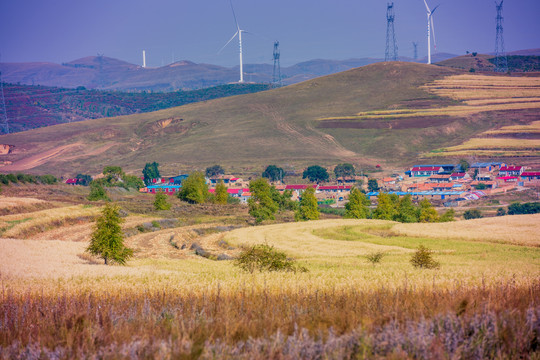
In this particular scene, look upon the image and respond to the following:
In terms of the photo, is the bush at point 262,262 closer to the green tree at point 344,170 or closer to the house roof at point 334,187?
the house roof at point 334,187

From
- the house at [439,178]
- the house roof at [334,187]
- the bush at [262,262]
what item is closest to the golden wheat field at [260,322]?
the bush at [262,262]

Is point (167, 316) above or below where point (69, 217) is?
above

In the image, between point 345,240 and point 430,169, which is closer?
point 345,240

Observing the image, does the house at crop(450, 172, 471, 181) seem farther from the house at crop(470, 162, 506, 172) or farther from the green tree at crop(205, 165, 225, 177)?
the green tree at crop(205, 165, 225, 177)

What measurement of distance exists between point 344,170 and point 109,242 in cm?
14728

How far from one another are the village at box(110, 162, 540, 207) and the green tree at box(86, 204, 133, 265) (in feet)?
348

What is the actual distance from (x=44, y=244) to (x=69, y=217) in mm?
25566

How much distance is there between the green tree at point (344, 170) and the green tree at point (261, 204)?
92387 mm

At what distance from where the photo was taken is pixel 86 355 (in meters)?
7.59

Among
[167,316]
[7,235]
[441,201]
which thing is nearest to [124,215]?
[7,235]

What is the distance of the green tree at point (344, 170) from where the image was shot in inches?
6934

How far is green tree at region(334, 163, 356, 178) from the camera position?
176125 mm

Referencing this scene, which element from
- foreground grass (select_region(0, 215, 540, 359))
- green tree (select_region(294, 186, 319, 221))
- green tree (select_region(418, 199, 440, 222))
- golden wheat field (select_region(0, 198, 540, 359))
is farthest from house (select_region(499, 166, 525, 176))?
foreground grass (select_region(0, 215, 540, 359))

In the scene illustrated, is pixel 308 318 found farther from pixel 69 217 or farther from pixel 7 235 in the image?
pixel 69 217
